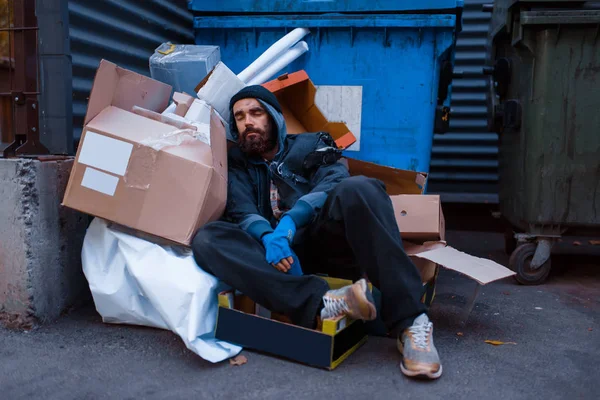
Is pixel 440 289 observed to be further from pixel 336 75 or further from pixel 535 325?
pixel 336 75

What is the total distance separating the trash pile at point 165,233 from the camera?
1925 mm

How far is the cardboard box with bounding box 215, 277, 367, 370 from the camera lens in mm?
1812

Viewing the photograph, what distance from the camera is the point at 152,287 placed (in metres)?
2.00

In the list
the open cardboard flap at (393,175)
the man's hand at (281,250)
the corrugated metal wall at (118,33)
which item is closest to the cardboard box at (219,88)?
the corrugated metal wall at (118,33)

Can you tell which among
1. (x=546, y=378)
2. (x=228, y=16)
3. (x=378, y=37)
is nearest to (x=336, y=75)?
(x=378, y=37)

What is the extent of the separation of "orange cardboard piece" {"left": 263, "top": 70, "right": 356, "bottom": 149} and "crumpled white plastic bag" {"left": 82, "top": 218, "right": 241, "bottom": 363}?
44.7 inches

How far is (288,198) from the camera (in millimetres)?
2367

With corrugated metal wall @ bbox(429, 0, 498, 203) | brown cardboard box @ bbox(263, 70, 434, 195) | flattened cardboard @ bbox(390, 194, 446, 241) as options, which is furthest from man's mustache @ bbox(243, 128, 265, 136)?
corrugated metal wall @ bbox(429, 0, 498, 203)

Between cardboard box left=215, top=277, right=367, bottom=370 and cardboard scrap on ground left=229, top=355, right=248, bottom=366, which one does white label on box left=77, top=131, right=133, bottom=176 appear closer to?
cardboard box left=215, top=277, right=367, bottom=370

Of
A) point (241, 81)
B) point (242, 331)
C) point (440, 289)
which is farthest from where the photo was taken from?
point (440, 289)

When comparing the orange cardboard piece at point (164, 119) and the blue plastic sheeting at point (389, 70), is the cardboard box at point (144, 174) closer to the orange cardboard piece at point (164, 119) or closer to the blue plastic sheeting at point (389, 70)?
the orange cardboard piece at point (164, 119)

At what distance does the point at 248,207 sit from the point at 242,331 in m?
0.52

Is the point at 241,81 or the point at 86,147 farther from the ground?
the point at 241,81

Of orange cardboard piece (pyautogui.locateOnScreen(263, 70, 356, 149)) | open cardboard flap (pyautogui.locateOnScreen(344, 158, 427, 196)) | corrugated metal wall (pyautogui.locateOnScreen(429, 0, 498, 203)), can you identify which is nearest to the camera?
open cardboard flap (pyautogui.locateOnScreen(344, 158, 427, 196))
